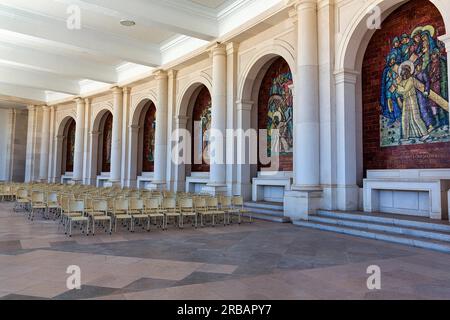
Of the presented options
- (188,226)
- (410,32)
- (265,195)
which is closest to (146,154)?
(265,195)

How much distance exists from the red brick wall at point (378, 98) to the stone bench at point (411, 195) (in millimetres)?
657

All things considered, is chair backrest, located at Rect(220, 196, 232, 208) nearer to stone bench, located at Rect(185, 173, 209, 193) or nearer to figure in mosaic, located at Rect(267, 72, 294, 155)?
figure in mosaic, located at Rect(267, 72, 294, 155)

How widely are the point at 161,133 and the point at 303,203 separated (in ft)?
32.6

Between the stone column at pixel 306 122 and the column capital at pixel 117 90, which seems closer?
the stone column at pixel 306 122

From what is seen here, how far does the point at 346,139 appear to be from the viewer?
32.6 feet

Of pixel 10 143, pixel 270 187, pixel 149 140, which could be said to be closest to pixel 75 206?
pixel 270 187

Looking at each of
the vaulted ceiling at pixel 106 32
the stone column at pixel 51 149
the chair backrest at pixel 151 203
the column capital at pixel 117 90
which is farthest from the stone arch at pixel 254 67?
the stone column at pixel 51 149

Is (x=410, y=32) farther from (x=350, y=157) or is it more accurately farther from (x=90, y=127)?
(x=90, y=127)

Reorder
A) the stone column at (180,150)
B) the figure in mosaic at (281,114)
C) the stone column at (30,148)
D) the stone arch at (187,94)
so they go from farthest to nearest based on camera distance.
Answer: the stone column at (30,148)
the stone column at (180,150)
the stone arch at (187,94)
the figure in mosaic at (281,114)

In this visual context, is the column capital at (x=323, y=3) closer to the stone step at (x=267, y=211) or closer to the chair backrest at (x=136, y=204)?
the stone step at (x=267, y=211)

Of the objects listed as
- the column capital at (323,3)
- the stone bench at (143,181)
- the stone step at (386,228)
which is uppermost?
the column capital at (323,3)

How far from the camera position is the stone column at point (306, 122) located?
10.1 meters

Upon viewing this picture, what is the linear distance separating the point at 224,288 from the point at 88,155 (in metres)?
22.3

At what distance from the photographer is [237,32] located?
12781 millimetres
